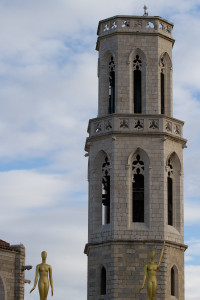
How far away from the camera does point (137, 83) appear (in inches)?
2452

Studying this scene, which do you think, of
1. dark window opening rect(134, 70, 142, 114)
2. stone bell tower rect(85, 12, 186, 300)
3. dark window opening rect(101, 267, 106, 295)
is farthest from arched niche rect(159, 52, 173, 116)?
dark window opening rect(101, 267, 106, 295)

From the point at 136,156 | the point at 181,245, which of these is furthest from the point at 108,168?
the point at 181,245

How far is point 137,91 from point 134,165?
455 cm

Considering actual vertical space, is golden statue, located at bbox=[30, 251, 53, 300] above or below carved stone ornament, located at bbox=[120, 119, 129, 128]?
below

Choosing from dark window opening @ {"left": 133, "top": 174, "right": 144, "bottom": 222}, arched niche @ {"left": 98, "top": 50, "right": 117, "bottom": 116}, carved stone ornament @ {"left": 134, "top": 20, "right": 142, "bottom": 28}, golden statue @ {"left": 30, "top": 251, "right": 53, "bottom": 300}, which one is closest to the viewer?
golden statue @ {"left": 30, "top": 251, "right": 53, "bottom": 300}

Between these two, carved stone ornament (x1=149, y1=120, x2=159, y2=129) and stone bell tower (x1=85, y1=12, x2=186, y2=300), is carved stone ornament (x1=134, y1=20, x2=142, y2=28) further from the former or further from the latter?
carved stone ornament (x1=149, y1=120, x2=159, y2=129)

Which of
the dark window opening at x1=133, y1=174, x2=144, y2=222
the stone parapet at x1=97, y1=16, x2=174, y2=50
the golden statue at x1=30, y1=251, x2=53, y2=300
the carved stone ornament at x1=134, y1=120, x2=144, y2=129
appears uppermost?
the stone parapet at x1=97, y1=16, x2=174, y2=50

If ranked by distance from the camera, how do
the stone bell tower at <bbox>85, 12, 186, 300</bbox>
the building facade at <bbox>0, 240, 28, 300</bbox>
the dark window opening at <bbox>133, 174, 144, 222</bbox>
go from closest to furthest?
the stone bell tower at <bbox>85, 12, 186, 300</bbox> < the dark window opening at <bbox>133, 174, 144, 222</bbox> < the building facade at <bbox>0, 240, 28, 300</bbox>

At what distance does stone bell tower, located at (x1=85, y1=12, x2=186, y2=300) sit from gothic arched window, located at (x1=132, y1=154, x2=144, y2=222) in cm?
5

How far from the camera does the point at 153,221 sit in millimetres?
59281

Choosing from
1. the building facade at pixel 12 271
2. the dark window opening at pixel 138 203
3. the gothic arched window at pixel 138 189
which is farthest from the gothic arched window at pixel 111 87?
the building facade at pixel 12 271

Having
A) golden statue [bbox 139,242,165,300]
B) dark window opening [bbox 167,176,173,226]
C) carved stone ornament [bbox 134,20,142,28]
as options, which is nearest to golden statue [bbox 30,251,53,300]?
golden statue [bbox 139,242,165,300]

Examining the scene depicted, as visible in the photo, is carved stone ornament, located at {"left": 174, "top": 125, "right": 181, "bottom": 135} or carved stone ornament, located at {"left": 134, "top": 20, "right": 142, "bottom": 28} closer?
carved stone ornament, located at {"left": 174, "top": 125, "right": 181, "bottom": 135}

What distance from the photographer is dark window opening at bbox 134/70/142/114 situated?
61906 mm
